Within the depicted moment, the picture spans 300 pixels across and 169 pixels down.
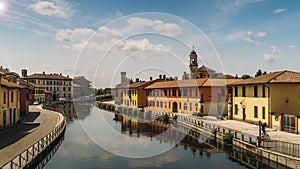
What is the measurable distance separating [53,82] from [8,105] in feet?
300

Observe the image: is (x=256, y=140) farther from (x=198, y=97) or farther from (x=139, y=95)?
(x=139, y=95)

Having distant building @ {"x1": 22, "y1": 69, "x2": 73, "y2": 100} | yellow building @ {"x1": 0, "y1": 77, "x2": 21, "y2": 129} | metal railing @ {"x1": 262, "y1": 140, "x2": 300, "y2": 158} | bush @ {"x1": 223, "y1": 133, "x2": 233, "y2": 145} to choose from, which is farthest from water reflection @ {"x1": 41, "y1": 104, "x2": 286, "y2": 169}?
distant building @ {"x1": 22, "y1": 69, "x2": 73, "y2": 100}

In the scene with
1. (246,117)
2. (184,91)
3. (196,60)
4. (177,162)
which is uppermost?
(196,60)

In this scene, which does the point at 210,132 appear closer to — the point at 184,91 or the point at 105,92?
the point at 184,91

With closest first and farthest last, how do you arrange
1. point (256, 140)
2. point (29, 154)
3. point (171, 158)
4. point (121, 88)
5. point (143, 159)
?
point (29, 154), point (143, 159), point (256, 140), point (171, 158), point (121, 88)

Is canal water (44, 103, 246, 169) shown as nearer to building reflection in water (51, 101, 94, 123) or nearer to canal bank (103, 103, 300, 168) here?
canal bank (103, 103, 300, 168)

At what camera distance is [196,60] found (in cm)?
5853

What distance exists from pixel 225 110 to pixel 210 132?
15.8 meters

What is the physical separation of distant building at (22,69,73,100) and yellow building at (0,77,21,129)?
7925cm

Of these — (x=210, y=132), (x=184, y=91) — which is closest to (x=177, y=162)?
(x=210, y=132)

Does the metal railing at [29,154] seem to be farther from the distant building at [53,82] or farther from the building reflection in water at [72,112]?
the distant building at [53,82]

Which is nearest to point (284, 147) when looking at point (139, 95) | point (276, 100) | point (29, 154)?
point (276, 100)

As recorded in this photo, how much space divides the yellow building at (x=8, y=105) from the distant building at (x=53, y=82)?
7925 centimetres

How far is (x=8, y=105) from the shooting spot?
109 feet
